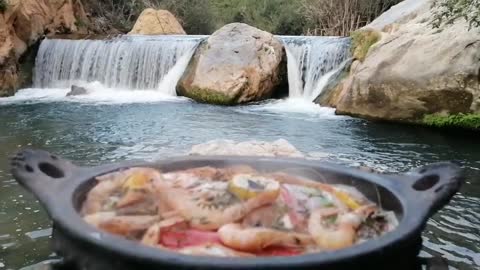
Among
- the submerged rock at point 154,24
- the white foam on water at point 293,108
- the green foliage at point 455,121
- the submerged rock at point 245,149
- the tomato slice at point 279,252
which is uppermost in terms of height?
the submerged rock at point 154,24

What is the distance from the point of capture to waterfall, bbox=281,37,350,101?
1271 centimetres

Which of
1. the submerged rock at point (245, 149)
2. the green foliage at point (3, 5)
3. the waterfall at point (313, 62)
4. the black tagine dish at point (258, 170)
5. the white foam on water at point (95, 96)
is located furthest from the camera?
the green foliage at point (3, 5)

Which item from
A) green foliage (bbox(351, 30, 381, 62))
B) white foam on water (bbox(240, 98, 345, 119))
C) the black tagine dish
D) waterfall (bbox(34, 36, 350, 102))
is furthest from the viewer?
waterfall (bbox(34, 36, 350, 102))

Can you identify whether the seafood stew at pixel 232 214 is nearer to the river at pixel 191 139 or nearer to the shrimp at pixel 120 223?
the shrimp at pixel 120 223

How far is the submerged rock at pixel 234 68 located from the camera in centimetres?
1236

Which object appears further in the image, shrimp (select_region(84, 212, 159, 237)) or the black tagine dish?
shrimp (select_region(84, 212, 159, 237))

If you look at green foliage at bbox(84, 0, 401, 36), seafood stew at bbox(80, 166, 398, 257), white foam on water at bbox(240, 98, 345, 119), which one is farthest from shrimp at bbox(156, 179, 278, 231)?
green foliage at bbox(84, 0, 401, 36)

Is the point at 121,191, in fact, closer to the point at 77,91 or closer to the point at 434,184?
the point at 434,184

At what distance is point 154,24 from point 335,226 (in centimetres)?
1905

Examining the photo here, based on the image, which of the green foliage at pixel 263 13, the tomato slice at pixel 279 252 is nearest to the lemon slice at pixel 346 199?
the tomato slice at pixel 279 252

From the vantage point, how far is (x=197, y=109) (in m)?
11.1

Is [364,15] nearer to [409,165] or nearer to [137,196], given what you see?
[409,165]

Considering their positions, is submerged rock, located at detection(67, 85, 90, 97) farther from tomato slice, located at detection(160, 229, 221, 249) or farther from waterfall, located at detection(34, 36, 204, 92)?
tomato slice, located at detection(160, 229, 221, 249)

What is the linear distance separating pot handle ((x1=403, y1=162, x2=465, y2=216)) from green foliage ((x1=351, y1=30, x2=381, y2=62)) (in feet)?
31.1
